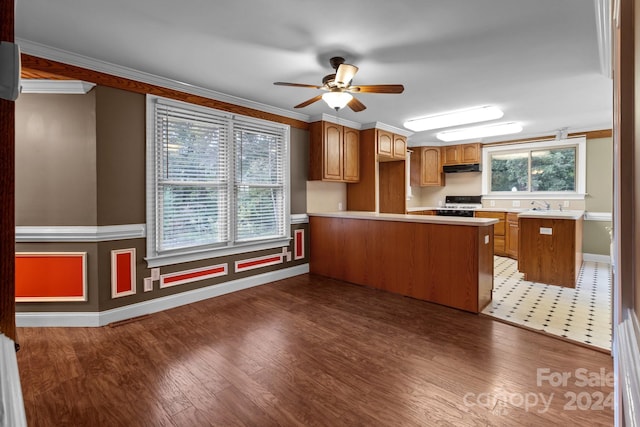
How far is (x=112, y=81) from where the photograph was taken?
3.07 metres

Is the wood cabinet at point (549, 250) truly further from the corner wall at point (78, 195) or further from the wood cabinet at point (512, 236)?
the corner wall at point (78, 195)

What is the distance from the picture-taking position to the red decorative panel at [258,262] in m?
4.20

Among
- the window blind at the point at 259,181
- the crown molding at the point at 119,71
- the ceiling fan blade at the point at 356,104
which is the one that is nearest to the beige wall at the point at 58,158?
the crown molding at the point at 119,71

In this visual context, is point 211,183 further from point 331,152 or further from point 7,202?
point 7,202

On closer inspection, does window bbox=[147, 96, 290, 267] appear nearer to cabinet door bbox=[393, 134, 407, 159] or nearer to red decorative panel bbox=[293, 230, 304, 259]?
red decorative panel bbox=[293, 230, 304, 259]

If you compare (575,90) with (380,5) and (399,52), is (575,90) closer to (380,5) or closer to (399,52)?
(399,52)

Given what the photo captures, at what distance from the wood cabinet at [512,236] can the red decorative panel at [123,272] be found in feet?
20.3

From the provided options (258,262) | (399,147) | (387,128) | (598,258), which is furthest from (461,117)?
(598,258)

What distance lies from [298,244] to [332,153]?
153 cm

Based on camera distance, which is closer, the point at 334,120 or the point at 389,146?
the point at 334,120

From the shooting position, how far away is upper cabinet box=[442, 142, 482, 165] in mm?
6828

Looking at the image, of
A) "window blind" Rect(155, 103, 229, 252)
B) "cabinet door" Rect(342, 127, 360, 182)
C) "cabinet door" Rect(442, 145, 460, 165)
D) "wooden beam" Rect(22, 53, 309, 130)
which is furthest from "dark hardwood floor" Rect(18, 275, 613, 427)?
"cabinet door" Rect(442, 145, 460, 165)

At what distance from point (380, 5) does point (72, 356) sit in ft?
11.4

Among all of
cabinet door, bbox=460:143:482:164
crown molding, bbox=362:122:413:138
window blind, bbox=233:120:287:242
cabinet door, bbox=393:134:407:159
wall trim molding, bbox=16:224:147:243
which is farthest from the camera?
cabinet door, bbox=460:143:482:164
